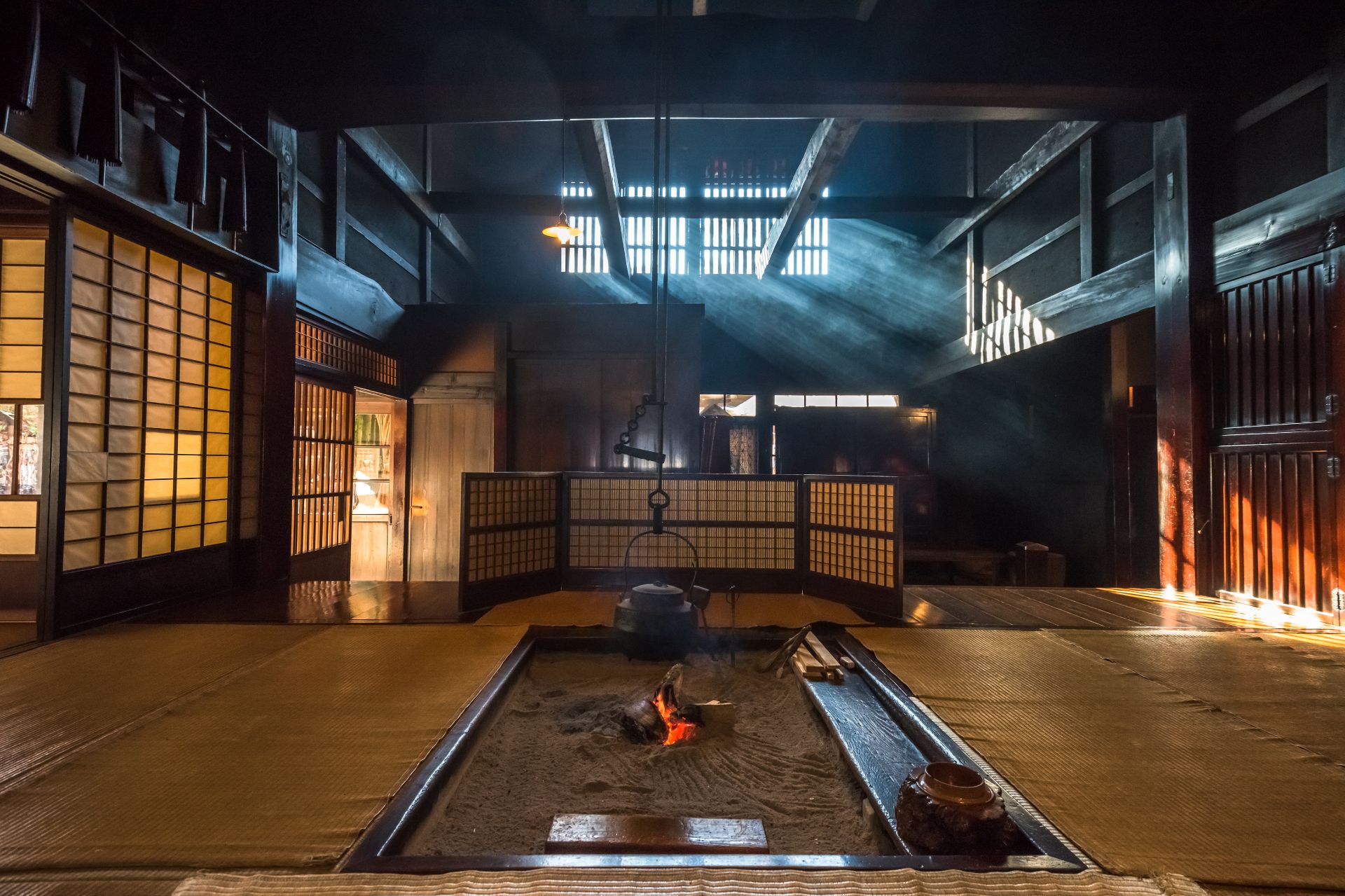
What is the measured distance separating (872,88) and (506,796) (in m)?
5.05

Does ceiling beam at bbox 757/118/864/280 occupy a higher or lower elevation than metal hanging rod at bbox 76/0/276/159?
higher

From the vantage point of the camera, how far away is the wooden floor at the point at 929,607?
12.1ft

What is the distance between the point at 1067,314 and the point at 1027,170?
1.78 meters

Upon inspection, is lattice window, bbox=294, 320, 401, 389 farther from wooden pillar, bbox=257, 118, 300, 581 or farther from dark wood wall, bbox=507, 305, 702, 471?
dark wood wall, bbox=507, 305, 702, 471

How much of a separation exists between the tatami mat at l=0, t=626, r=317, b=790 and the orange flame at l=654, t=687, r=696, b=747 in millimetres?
1948

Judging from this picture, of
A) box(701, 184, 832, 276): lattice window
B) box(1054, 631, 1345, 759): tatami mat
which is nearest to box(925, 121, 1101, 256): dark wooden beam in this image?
box(701, 184, 832, 276): lattice window

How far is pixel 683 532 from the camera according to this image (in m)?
4.82

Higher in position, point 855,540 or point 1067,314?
point 1067,314

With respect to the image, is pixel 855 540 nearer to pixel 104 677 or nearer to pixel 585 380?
pixel 585 380

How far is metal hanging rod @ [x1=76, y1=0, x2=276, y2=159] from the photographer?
307 cm

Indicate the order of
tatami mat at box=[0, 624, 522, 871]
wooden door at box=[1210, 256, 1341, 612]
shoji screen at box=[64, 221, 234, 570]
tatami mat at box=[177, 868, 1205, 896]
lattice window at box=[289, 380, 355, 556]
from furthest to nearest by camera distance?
lattice window at box=[289, 380, 355, 556], wooden door at box=[1210, 256, 1341, 612], shoji screen at box=[64, 221, 234, 570], tatami mat at box=[0, 624, 522, 871], tatami mat at box=[177, 868, 1205, 896]

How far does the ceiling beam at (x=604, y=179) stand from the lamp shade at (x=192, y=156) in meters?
2.71

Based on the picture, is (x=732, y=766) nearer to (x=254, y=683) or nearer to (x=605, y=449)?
(x=254, y=683)

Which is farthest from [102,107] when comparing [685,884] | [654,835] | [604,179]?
[685,884]
